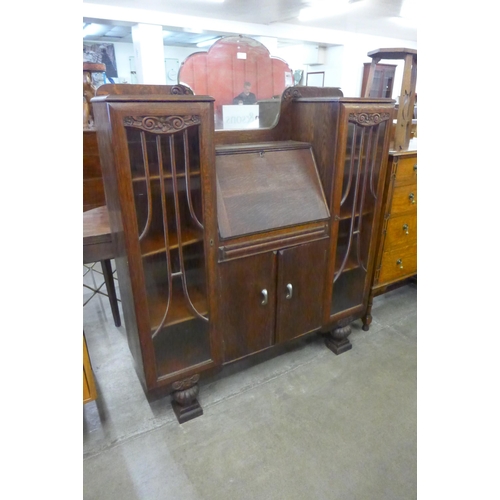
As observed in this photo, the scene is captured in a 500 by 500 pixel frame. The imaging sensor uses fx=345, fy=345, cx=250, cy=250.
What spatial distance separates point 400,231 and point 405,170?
0.39 m

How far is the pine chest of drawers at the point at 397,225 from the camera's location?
6.33ft

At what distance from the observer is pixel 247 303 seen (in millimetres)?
1620

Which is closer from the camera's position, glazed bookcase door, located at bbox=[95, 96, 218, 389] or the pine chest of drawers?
glazed bookcase door, located at bbox=[95, 96, 218, 389]

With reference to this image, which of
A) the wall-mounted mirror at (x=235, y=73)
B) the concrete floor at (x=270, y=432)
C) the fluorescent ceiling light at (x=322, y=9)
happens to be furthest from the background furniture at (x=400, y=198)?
the fluorescent ceiling light at (x=322, y=9)

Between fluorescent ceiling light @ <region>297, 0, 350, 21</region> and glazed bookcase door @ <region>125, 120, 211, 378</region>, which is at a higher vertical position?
fluorescent ceiling light @ <region>297, 0, 350, 21</region>

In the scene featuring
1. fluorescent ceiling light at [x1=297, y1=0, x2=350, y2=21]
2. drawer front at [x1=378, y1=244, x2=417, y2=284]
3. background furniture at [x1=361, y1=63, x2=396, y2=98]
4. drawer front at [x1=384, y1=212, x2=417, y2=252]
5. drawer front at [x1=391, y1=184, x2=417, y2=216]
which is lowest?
drawer front at [x1=378, y1=244, x2=417, y2=284]

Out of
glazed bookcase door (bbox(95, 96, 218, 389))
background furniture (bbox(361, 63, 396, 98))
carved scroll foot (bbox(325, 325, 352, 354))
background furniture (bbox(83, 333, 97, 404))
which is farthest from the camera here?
background furniture (bbox(361, 63, 396, 98))

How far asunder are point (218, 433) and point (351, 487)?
23.2 inches

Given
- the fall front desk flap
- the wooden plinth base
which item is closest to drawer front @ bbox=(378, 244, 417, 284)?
the fall front desk flap

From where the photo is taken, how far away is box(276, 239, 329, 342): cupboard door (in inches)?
66.1

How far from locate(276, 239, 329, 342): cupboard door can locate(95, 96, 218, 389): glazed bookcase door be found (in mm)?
376

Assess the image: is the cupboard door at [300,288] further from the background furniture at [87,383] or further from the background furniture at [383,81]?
the background furniture at [383,81]

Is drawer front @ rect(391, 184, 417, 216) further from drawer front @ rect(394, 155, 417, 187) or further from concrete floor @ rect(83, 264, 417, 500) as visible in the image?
concrete floor @ rect(83, 264, 417, 500)

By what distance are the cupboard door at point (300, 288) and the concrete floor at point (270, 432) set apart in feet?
0.86
